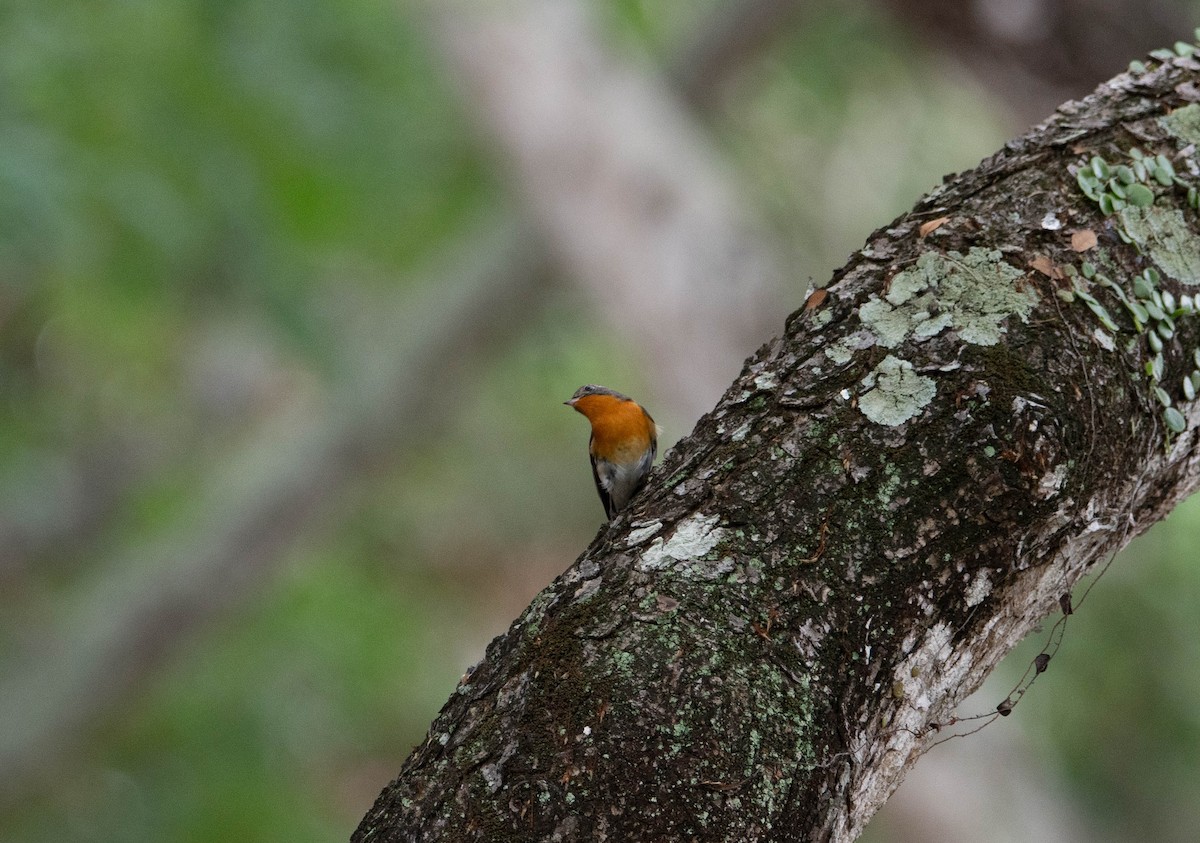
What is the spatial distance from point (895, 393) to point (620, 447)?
6.03 ft

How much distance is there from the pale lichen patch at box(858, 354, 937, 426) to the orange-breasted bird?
5.68 ft

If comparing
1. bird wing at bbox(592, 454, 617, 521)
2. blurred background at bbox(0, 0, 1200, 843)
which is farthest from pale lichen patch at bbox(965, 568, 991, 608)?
blurred background at bbox(0, 0, 1200, 843)

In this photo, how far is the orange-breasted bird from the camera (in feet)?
11.4

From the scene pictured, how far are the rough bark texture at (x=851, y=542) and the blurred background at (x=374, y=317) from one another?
2103 millimetres

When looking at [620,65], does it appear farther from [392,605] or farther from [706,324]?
[392,605]

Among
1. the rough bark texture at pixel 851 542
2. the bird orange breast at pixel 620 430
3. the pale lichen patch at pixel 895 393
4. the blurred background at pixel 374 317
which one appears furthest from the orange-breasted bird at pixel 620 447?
the pale lichen patch at pixel 895 393

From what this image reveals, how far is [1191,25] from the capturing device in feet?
16.0

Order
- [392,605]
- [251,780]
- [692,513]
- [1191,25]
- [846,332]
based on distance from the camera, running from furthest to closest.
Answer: [392,605] → [251,780] → [1191,25] → [846,332] → [692,513]

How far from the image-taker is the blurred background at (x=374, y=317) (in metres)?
5.63

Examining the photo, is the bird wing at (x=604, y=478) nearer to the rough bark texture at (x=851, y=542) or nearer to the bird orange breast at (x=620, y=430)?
the bird orange breast at (x=620, y=430)

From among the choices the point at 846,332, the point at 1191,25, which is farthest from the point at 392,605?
the point at 846,332

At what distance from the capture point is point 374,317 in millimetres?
11555

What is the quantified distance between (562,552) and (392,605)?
12.4ft

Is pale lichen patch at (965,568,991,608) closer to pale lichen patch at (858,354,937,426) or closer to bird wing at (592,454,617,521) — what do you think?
pale lichen patch at (858,354,937,426)
